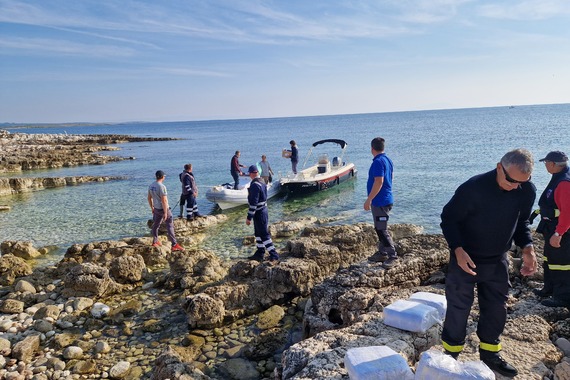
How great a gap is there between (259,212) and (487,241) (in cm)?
463

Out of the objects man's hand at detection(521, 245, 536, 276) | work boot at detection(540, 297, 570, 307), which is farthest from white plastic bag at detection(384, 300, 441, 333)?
A: work boot at detection(540, 297, 570, 307)

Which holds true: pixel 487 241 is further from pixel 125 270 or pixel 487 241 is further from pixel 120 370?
pixel 125 270

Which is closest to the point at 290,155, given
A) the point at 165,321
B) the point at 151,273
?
the point at 151,273

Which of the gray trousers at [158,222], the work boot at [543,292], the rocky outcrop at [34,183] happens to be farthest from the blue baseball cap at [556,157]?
the rocky outcrop at [34,183]

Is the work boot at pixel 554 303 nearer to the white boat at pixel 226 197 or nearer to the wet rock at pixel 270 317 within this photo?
the wet rock at pixel 270 317

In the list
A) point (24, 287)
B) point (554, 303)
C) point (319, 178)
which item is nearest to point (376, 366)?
point (554, 303)

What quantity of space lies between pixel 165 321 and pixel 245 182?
1148cm

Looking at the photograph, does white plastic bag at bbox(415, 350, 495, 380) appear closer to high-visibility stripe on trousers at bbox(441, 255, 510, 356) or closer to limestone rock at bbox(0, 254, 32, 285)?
high-visibility stripe on trousers at bbox(441, 255, 510, 356)

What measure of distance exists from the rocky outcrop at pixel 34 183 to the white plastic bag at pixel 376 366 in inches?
876

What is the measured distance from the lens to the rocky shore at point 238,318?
11.5 feet

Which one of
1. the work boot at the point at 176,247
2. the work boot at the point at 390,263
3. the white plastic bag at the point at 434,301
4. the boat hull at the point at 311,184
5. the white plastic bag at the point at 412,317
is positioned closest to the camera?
the white plastic bag at the point at 412,317

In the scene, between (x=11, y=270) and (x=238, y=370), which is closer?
(x=238, y=370)

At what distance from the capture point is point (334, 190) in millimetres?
19234

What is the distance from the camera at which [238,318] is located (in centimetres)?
577
